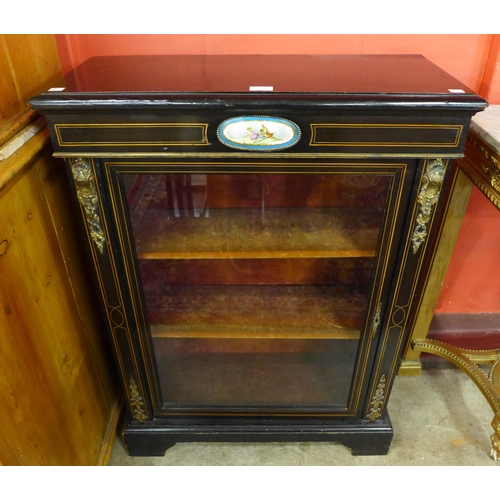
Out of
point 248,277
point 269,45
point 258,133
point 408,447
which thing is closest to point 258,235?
point 248,277

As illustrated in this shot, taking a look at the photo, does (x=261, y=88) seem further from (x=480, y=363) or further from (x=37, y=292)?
(x=480, y=363)

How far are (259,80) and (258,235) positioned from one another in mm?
384

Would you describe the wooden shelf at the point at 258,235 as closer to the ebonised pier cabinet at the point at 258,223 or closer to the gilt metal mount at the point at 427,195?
the ebonised pier cabinet at the point at 258,223

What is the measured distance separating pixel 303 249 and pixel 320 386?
522 mm

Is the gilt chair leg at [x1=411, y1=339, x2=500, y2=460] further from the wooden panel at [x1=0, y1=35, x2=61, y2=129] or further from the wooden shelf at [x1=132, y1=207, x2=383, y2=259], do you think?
the wooden panel at [x1=0, y1=35, x2=61, y2=129]

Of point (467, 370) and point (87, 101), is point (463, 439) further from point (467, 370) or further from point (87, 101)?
point (87, 101)

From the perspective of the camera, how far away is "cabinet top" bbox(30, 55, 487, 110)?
86cm

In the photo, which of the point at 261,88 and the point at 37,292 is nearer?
the point at 261,88

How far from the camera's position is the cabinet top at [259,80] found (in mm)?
860

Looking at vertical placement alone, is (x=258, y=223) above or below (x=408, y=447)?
above

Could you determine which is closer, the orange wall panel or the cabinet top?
the cabinet top

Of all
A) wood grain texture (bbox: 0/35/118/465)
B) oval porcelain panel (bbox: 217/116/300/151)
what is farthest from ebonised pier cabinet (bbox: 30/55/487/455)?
wood grain texture (bbox: 0/35/118/465)

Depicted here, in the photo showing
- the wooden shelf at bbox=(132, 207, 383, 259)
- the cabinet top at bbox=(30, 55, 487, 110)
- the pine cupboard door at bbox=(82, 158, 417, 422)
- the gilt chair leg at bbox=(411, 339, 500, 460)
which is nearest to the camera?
the cabinet top at bbox=(30, 55, 487, 110)

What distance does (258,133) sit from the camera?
901 mm
